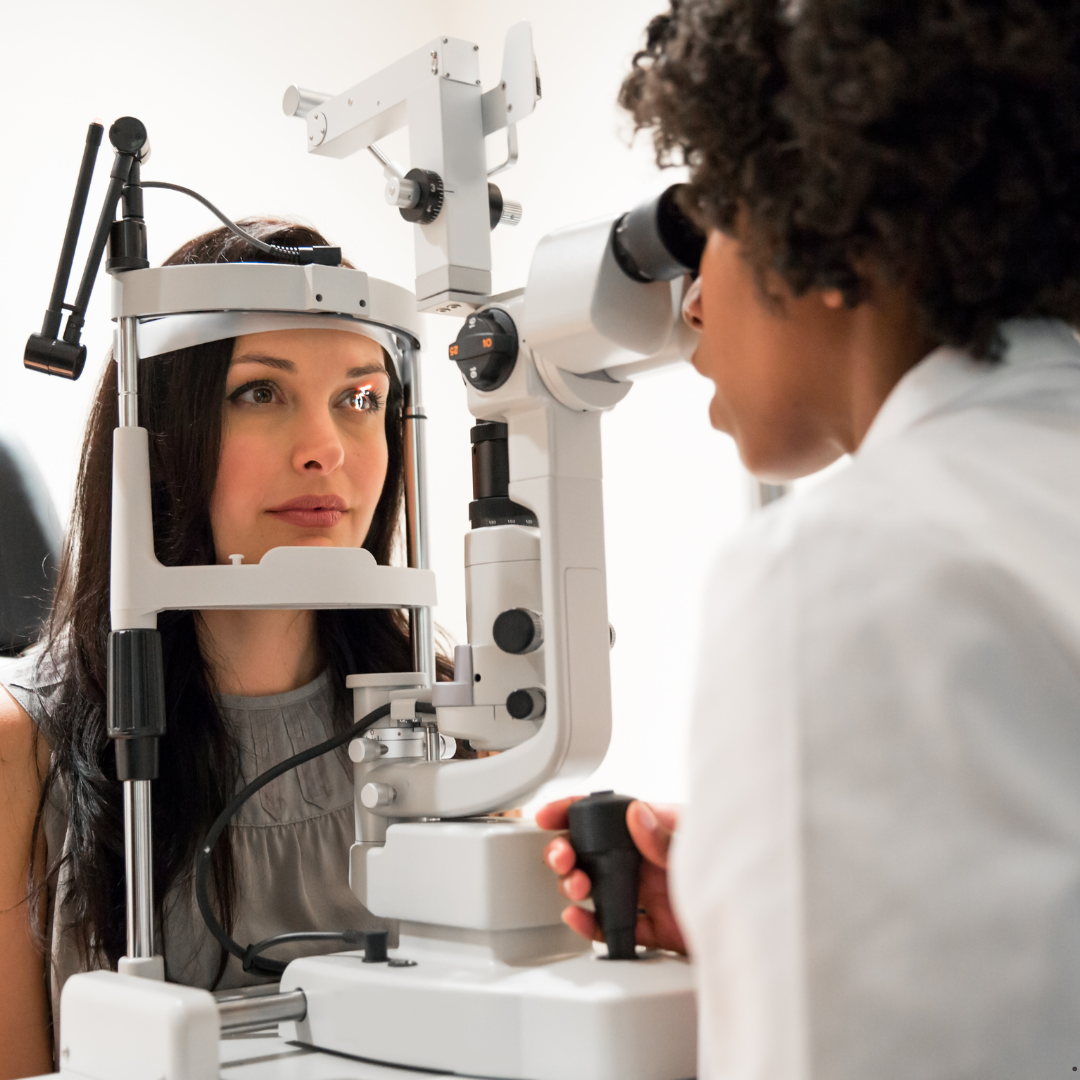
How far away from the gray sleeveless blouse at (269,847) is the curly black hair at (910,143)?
0.90 metres

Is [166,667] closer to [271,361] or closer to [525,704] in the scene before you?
[271,361]

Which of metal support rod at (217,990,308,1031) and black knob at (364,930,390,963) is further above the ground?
black knob at (364,930,390,963)

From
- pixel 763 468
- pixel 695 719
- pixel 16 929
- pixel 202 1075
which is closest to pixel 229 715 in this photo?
pixel 16 929

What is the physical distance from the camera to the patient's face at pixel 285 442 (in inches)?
47.2

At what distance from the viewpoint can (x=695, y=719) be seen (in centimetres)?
48

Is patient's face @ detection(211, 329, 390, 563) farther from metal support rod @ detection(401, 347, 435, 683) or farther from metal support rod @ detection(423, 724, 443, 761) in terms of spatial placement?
metal support rod @ detection(423, 724, 443, 761)

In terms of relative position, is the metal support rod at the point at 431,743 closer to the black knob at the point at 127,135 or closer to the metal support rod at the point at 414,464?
the metal support rod at the point at 414,464

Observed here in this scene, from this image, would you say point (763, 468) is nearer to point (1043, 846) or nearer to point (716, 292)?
point (716, 292)

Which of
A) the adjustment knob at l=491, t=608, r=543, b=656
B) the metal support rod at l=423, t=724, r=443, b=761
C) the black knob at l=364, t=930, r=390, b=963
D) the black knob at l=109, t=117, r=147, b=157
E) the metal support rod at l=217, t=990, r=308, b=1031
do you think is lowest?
the metal support rod at l=217, t=990, r=308, b=1031

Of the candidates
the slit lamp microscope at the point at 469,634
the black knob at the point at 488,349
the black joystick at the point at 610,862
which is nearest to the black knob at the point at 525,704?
the slit lamp microscope at the point at 469,634

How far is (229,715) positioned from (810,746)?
1002 millimetres

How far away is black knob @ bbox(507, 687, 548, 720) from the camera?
913 millimetres

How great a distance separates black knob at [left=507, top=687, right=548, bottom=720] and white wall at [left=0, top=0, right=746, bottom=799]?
1.23 meters

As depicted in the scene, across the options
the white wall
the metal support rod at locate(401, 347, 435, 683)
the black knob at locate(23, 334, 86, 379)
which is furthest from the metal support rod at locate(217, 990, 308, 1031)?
the white wall
